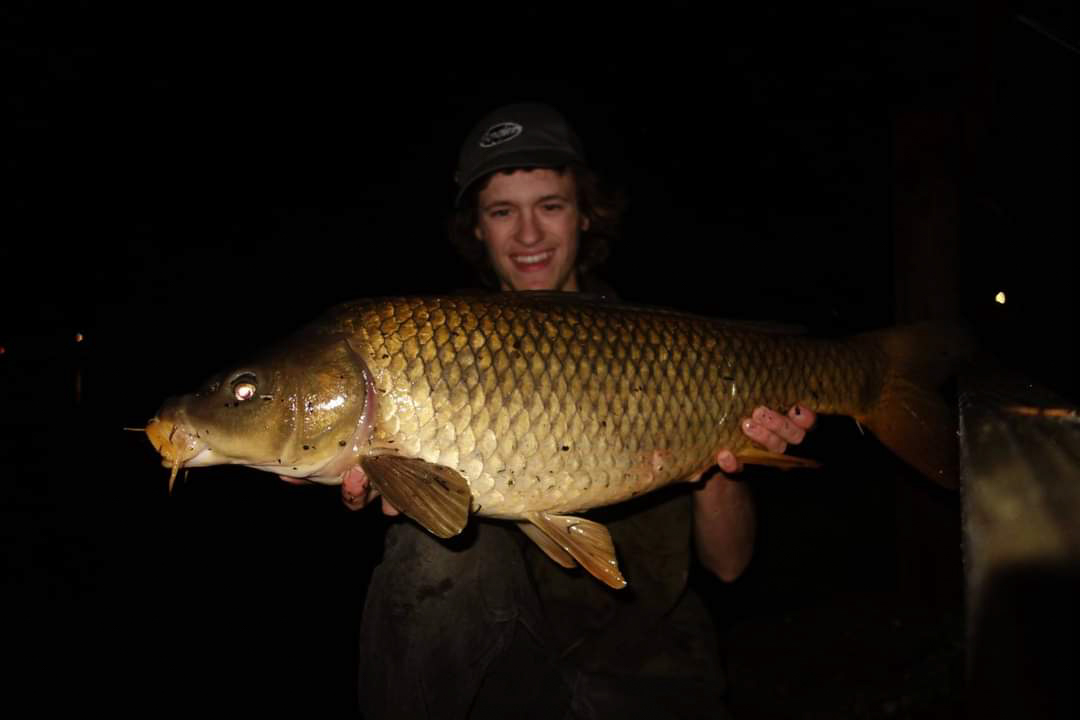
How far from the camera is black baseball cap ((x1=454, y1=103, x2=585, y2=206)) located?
1805 mm

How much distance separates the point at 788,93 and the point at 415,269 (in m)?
8.05

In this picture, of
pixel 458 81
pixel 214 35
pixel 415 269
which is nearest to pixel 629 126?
pixel 458 81

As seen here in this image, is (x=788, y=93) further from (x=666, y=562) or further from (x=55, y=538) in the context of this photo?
(x=55, y=538)

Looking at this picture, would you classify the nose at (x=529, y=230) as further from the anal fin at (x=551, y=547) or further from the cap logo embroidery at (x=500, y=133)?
the anal fin at (x=551, y=547)

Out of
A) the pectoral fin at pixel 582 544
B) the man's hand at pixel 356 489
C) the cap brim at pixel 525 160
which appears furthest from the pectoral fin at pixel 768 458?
the cap brim at pixel 525 160

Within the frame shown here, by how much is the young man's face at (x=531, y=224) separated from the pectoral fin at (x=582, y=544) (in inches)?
34.0

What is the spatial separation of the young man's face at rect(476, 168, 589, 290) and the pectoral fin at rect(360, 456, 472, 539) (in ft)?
2.97

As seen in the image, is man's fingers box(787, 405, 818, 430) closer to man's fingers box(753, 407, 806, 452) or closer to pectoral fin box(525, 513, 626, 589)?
man's fingers box(753, 407, 806, 452)

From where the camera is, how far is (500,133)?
1874 millimetres

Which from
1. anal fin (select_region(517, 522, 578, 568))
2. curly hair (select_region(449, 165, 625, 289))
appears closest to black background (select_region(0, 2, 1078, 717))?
curly hair (select_region(449, 165, 625, 289))

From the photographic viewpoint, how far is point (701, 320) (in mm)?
1408

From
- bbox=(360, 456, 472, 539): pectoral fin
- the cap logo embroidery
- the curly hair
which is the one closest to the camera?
bbox=(360, 456, 472, 539): pectoral fin

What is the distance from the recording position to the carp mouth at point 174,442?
1146 millimetres

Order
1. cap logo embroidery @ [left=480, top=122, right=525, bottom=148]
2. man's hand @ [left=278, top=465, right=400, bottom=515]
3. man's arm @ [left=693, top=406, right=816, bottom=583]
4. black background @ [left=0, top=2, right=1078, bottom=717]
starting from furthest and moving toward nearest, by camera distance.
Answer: black background @ [left=0, top=2, right=1078, bottom=717]
cap logo embroidery @ [left=480, top=122, right=525, bottom=148]
man's arm @ [left=693, top=406, right=816, bottom=583]
man's hand @ [left=278, top=465, right=400, bottom=515]
